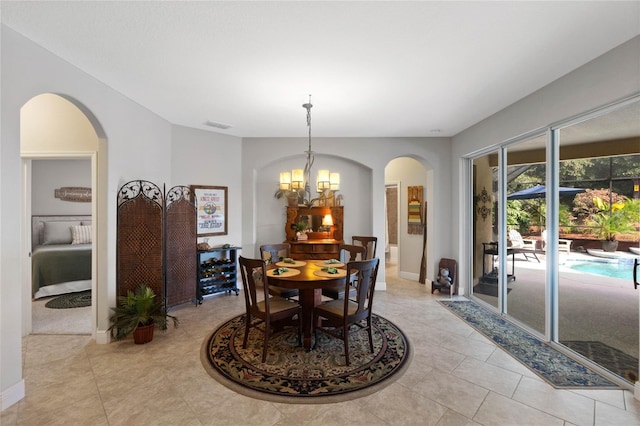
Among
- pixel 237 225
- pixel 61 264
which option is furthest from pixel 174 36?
pixel 61 264

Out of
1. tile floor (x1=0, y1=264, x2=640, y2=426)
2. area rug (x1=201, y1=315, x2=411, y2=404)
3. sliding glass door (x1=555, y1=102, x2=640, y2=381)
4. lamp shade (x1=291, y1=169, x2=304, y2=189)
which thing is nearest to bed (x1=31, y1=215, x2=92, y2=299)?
tile floor (x1=0, y1=264, x2=640, y2=426)

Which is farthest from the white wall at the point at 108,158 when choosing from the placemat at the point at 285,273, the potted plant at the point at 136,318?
the placemat at the point at 285,273

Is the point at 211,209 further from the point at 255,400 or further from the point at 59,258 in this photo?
the point at 255,400

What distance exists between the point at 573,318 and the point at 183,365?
4356mm

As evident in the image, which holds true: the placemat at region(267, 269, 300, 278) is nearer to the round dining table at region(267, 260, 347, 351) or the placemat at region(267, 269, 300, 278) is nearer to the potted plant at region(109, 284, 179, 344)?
the round dining table at region(267, 260, 347, 351)

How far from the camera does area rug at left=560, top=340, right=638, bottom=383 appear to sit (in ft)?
7.92

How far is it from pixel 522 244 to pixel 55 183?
26.5 feet

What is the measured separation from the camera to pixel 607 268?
2.81 metres

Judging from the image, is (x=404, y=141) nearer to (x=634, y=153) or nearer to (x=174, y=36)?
(x=634, y=153)

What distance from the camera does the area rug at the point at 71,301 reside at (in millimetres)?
4136

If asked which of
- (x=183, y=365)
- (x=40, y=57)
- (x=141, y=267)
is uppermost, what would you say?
(x=40, y=57)

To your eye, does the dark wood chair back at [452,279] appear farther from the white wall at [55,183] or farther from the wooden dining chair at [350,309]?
the white wall at [55,183]

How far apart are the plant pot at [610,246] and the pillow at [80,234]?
7.50 meters

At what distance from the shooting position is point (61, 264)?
4531 mm
